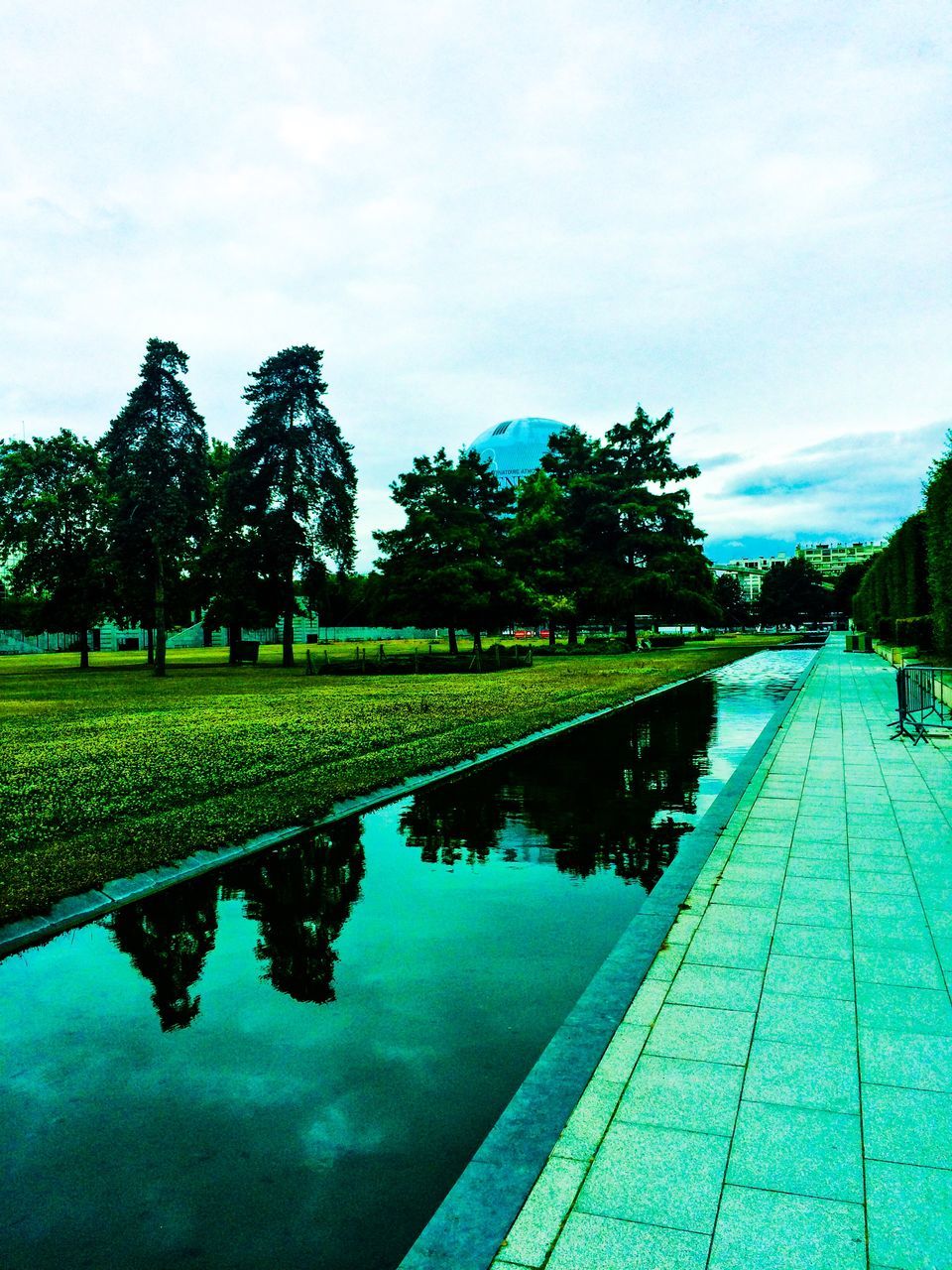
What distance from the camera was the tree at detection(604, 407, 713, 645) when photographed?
4650 cm

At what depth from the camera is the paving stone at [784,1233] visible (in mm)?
2438

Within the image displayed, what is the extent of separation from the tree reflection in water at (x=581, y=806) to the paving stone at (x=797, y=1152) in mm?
3149

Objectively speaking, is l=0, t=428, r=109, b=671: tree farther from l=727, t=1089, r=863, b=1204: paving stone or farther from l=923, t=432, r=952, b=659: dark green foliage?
l=727, t=1089, r=863, b=1204: paving stone

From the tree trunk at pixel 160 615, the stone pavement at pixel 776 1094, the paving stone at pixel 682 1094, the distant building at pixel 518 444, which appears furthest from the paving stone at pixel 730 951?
the distant building at pixel 518 444

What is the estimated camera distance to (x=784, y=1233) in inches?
101

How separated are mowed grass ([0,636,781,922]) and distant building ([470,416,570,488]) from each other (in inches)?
4690

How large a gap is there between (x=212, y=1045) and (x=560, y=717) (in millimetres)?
12783

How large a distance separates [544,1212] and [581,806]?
6469 mm

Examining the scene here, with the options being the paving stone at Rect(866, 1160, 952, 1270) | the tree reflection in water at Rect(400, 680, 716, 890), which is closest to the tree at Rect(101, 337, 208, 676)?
the tree reflection in water at Rect(400, 680, 716, 890)

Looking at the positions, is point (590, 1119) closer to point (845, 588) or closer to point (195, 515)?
point (195, 515)

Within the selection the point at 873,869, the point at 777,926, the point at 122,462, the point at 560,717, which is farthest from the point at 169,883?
the point at 122,462

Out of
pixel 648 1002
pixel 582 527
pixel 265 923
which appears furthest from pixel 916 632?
pixel 582 527

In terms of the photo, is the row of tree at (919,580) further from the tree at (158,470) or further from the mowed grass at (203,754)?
the tree at (158,470)

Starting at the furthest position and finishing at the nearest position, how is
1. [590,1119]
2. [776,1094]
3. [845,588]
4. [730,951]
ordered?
[845,588] < [730,951] < [776,1094] < [590,1119]
